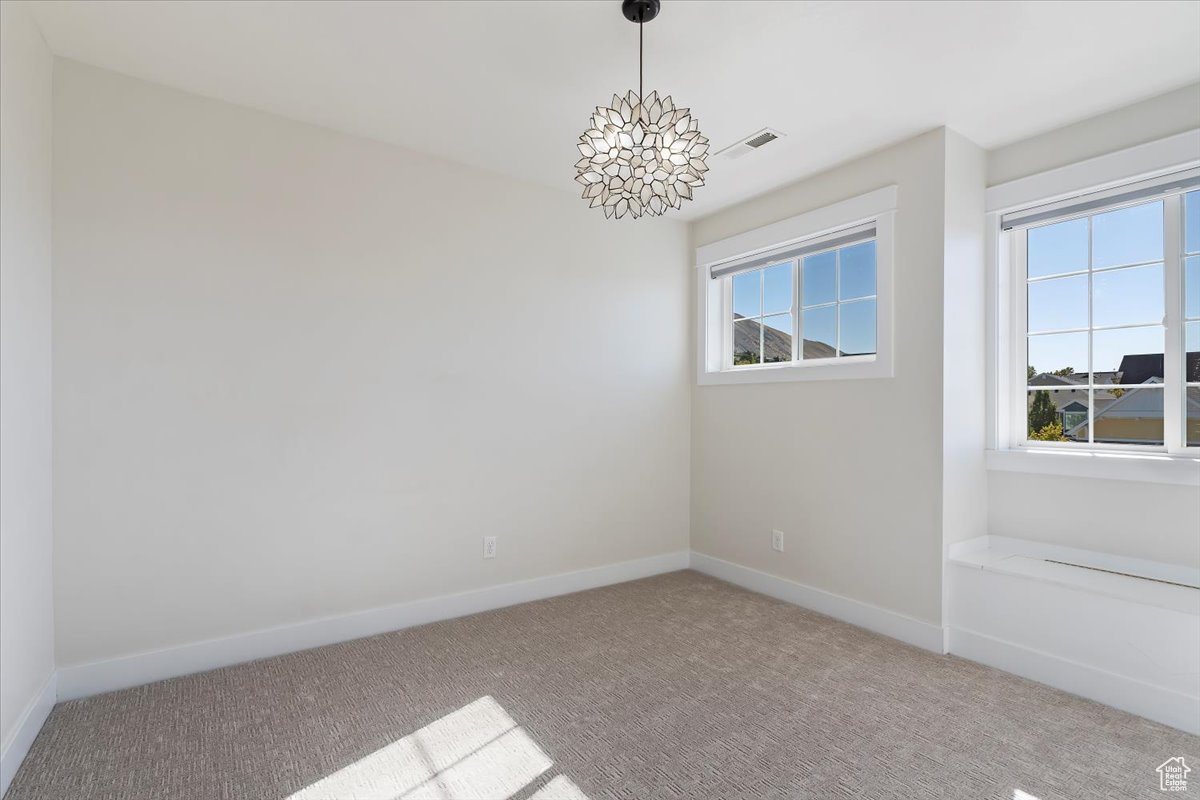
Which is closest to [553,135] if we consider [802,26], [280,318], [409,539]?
[802,26]

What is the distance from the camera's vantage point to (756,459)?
3789mm

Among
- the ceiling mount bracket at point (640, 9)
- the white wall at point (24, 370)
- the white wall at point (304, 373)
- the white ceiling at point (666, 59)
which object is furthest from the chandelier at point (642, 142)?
the white wall at point (24, 370)

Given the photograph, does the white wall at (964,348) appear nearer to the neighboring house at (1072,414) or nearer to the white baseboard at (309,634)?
the neighboring house at (1072,414)

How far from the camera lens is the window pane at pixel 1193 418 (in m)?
2.49

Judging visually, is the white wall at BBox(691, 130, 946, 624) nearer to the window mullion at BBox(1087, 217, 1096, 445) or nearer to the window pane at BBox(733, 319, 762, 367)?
the window pane at BBox(733, 319, 762, 367)

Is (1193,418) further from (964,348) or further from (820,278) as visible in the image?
(820,278)

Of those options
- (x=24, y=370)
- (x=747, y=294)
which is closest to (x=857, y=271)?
(x=747, y=294)

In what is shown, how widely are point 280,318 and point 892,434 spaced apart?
10.1 ft

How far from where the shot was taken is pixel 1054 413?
9.55 ft

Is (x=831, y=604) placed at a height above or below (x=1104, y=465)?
below

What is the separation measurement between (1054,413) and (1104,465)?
357 mm

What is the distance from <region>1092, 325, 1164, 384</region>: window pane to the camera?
2.61m

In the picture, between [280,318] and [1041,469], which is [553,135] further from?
[1041,469]

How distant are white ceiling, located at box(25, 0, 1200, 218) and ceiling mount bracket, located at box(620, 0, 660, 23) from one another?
0.15 ft
